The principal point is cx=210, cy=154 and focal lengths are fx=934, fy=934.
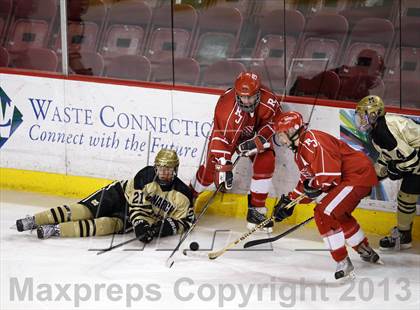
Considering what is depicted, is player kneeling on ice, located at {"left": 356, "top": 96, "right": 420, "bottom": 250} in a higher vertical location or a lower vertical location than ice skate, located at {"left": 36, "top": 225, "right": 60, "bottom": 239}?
higher

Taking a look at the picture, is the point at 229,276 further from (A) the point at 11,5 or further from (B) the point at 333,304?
(A) the point at 11,5

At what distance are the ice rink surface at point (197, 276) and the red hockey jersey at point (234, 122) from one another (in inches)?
21.8

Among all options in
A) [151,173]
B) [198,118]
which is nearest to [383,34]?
[198,118]

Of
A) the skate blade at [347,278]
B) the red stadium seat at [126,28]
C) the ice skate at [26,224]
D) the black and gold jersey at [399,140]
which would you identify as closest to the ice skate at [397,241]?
the black and gold jersey at [399,140]

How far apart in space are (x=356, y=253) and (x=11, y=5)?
3101 mm

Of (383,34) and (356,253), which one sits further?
(383,34)

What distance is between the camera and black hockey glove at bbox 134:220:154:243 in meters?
5.40

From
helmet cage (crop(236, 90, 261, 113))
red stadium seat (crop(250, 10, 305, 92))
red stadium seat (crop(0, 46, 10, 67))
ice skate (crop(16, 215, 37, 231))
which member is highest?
red stadium seat (crop(250, 10, 305, 92))

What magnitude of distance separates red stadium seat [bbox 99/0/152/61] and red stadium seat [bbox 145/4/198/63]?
156mm

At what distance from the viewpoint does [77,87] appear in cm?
630

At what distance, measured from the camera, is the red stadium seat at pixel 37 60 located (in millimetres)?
6484

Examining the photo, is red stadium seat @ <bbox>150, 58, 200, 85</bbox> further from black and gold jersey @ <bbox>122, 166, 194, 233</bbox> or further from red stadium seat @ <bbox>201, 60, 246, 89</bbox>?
black and gold jersey @ <bbox>122, 166, 194, 233</bbox>

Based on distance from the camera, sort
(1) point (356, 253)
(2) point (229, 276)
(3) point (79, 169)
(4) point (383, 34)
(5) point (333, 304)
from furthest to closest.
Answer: (3) point (79, 169) < (4) point (383, 34) < (1) point (356, 253) < (2) point (229, 276) < (5) point (333, 304)

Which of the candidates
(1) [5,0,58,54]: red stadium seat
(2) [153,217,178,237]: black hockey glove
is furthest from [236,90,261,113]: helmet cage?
(1) [5,0,58,54]: red stadium seat
